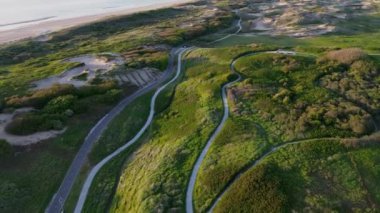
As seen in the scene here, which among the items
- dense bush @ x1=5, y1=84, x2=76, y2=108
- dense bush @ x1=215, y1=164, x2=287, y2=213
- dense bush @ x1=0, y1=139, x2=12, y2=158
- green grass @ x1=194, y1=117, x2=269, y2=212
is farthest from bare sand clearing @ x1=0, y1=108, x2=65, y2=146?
dense bush @ x1=215, y1=164, x2=287, y2=213

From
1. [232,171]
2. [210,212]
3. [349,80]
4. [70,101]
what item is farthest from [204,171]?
[349,80]

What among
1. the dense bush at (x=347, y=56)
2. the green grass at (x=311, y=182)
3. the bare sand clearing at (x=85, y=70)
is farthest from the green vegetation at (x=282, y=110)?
the bare sand clearing at (x=85, y=70)

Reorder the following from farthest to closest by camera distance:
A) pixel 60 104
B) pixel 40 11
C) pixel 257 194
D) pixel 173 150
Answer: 1. pixel 40 11
2. pixel 60 104
3. pixel 173 150
4. pixel 257 194

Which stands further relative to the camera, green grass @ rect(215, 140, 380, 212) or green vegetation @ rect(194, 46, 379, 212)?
green vegetation @ rect(194, 46, 379, 212)

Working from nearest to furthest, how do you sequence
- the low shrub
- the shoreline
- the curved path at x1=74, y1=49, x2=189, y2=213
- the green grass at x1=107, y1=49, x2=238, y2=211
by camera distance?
the green grass at x1=107, y1=49, x2=238, y2=211
the curved path at x1=74, y1=49, x2=189, y2=213
the low shrub
the shoreline

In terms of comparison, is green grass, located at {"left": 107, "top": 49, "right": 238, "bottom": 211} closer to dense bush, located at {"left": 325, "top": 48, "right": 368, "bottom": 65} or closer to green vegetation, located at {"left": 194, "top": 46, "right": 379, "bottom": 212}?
green vegetation, located at {"left": 194, "top": 46, "right": 379, "bottom": 212}

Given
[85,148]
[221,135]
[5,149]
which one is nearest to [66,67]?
[85,148]

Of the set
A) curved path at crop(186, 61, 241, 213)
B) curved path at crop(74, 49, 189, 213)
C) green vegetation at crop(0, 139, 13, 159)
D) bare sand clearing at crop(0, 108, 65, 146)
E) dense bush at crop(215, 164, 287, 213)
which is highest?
green vegetation at crop(0, 139, 13, 159)

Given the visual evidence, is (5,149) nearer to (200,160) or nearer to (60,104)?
(60,104)

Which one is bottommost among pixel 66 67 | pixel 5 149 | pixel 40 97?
pixel 66 67
